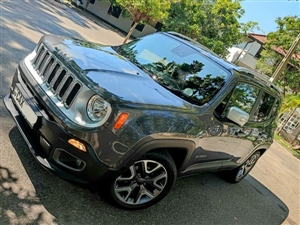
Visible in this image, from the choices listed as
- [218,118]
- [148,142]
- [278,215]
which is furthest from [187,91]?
[278,215]

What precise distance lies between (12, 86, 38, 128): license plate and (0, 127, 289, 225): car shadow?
61 cm

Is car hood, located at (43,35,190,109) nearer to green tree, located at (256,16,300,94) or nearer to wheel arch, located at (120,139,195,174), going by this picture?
wheel arch, located at (120,139,195,174)

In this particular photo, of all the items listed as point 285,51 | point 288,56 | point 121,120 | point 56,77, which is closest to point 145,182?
point 121,120

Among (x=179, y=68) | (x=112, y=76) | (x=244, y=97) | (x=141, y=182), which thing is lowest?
(x=141, y=182)

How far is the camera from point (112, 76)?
3080mm

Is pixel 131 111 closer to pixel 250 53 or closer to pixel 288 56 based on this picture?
pixel 288 56

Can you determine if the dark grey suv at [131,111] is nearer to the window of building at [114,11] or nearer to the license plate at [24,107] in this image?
the license plate at [24,107]

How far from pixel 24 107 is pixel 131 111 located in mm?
1238

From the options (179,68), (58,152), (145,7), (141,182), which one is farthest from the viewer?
(145,7)

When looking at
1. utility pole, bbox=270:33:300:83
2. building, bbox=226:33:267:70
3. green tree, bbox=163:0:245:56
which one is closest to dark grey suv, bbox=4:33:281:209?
utility pole, bbox=270:33:300:83

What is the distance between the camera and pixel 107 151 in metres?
2.72

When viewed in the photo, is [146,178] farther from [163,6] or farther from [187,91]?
[163,6]

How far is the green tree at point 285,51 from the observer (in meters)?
21.2

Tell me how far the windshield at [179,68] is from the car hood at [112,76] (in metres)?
0.23
